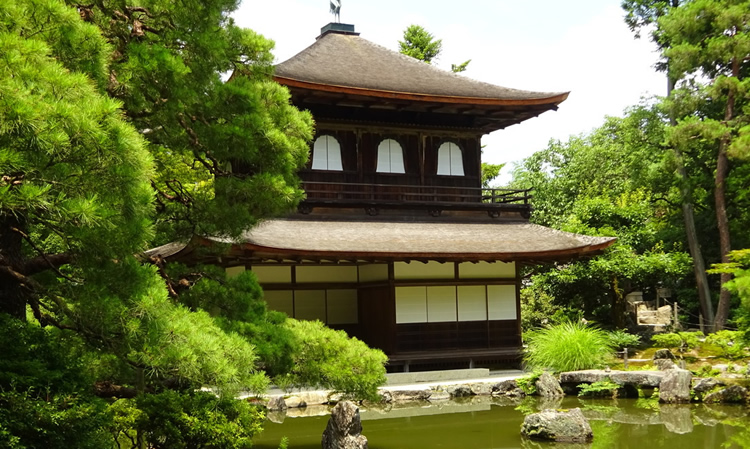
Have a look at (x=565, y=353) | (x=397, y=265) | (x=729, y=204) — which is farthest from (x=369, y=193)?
(x=729, y=204)

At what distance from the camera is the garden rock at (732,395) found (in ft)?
44.8

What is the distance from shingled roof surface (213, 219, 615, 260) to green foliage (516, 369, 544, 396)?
7.91 ft

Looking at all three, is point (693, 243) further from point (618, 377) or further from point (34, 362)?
point (34, 362)

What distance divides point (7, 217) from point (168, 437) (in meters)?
2.54

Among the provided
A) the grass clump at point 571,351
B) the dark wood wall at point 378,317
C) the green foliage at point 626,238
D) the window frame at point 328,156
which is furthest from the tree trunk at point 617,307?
the window frame at point 328,156

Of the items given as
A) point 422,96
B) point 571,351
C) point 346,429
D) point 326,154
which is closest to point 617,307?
point 571,351

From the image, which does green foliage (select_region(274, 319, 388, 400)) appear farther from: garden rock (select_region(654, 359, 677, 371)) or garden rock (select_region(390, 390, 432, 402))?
garden rock (select_region(654, 359, 677, 371))

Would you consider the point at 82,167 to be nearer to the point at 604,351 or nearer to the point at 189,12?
the point at 189,12

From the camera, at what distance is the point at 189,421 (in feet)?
24.6

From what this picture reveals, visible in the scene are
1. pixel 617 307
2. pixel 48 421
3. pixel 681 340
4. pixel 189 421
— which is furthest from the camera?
pixel 617 307

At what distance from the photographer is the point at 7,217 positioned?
678cm

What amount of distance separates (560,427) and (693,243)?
1432 cm

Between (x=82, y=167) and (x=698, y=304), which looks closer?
(x=82, y=167)

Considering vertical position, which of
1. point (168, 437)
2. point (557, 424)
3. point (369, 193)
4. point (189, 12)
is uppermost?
point (189, 12)
